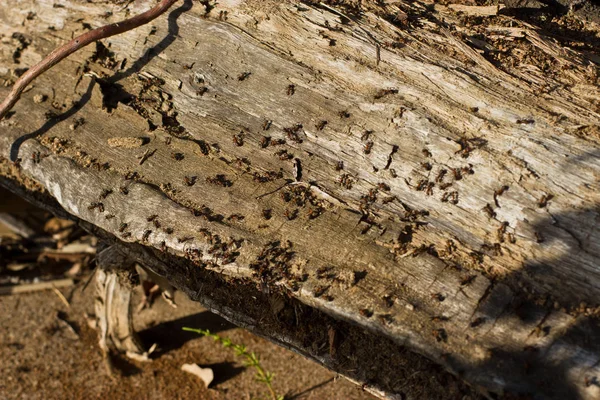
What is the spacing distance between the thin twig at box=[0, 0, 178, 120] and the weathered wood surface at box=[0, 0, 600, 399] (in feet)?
0.53

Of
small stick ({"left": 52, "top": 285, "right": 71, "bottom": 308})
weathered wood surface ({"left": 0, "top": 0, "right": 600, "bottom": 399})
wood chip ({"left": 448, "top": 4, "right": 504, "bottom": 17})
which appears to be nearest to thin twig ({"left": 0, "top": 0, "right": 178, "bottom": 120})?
weathered wood surface ({"left": 0, "top": 0, "right": 600, "bottom": 399})

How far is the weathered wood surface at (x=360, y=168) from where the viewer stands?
11.4 feet

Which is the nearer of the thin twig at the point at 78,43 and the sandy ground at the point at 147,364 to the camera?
the thin twig at the point at 78,43

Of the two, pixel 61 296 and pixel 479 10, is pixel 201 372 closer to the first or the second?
pixel 61 296

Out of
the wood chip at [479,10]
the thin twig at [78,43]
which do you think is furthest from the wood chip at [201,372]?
the wood chip at [479,10]

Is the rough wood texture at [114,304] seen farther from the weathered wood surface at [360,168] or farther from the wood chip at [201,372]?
the weathered wood surface at [360,168]

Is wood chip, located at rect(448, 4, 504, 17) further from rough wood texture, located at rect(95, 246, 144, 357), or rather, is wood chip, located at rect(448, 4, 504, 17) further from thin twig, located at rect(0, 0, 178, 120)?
rough wood texture, located at rect(95, 246, 144, 357)

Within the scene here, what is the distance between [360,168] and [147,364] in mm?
3454

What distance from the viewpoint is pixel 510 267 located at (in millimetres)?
3588

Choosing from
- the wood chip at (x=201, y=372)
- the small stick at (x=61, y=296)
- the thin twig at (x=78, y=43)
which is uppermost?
the thin twig at (x=78, y=43)

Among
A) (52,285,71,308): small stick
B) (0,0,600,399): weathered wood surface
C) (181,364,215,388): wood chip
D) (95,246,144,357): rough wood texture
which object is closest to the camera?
(0,0,600,399): weathered wood surface

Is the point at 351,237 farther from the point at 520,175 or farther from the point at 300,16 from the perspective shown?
the point at 300,16

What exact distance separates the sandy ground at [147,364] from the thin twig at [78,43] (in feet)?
9.05

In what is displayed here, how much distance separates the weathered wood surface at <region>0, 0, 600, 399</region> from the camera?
3.48m
